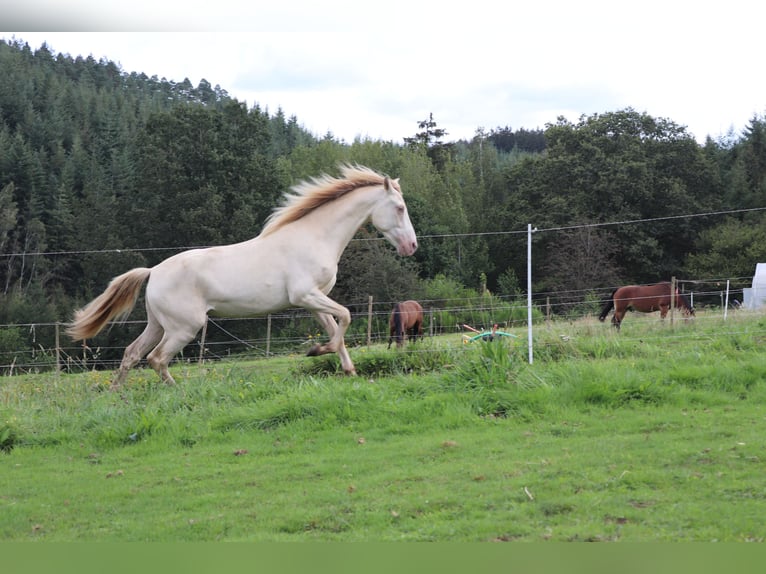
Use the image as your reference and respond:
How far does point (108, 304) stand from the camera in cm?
980

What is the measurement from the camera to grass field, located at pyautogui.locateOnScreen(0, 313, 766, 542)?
14.9 feet

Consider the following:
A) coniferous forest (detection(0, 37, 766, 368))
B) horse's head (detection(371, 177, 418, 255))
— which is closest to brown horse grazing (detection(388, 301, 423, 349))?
horse's head (detection(371, 177, 418, 255))

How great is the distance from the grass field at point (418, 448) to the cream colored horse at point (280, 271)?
71 cm

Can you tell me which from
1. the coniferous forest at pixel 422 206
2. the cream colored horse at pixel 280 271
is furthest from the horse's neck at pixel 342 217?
the coniferous forest at pixel 422 206

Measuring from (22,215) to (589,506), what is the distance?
59.8 metres

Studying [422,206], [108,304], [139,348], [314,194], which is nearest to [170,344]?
[139,348]

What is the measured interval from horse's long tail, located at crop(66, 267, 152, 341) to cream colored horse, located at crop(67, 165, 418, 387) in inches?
0.6

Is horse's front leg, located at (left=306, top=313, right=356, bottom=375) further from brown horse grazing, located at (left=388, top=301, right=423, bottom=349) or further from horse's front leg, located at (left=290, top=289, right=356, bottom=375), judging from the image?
brown horse grazing, located at (left=388, top=301, right=423, bottom=349)

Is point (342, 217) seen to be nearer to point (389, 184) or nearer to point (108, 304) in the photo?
point (389, 184)

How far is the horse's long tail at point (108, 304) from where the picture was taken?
383 inches

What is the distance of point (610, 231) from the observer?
155 feet

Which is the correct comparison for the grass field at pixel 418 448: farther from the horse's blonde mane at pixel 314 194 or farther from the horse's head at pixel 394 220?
the horse's blonde mane at pixel 314 194

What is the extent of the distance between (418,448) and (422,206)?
4567 centimetres

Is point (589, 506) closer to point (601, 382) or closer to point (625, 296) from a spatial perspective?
point (601, 382)
